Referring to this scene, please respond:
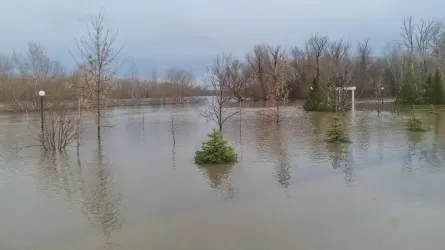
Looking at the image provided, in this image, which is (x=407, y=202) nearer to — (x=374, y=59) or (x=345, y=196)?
(x=345, y=196)

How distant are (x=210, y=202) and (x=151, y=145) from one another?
8084mm

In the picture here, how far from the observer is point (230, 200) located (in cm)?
720

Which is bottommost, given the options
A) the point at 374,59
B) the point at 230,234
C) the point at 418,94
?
the point at 230,234

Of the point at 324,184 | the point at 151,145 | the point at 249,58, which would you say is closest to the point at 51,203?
the point at 324,184

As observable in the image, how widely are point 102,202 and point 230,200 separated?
232 cm

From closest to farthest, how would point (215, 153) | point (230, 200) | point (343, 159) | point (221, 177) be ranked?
point (230, 200), point (221, 177), point (215, 153), point (343, 159)

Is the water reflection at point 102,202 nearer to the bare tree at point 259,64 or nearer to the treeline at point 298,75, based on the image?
the treeline at point 298,75

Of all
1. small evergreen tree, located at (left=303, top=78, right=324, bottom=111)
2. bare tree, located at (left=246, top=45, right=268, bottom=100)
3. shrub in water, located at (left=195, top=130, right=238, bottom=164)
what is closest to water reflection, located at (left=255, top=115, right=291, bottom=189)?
shrub in water, located at (left=195, top=130, right=238, bottom=164)

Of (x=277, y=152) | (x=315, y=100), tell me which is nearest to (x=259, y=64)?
(x=315, y=100)

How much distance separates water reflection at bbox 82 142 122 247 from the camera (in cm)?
605

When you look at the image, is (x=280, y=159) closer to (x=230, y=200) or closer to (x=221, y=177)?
(x=221, y=177)

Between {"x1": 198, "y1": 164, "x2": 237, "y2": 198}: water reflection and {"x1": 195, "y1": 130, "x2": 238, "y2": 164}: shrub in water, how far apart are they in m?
0.25

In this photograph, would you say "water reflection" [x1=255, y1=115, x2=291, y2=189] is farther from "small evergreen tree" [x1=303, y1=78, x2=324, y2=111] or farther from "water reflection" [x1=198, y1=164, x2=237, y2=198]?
"small evergreen tree" [x1=303, y1=78, x2=324, y2=111]

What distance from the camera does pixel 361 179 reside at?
847 centimetres
